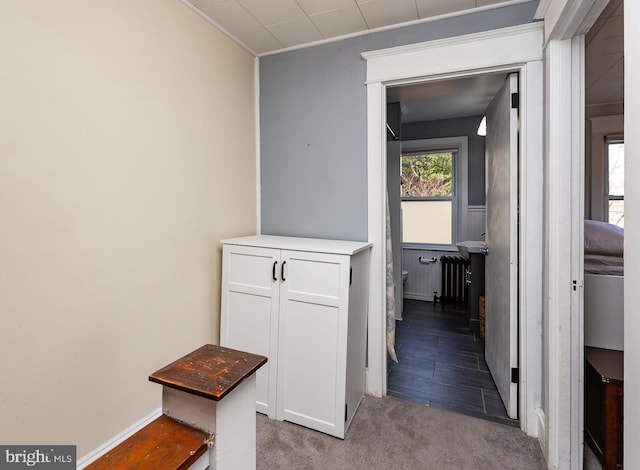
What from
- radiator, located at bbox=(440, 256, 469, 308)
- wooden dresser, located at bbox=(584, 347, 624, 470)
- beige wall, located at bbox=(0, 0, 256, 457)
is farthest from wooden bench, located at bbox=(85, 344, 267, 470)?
radiator, located at bbox=(440, 256, 469, 308)

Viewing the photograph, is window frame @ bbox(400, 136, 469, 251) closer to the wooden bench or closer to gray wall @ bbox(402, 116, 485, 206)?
gray wall @ bbox(402, 116, 485, 206)

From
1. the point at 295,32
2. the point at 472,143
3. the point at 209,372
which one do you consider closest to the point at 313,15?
the point at 295,32

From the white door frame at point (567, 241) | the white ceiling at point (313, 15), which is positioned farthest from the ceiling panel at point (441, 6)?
the white door frame at point (567, 241)

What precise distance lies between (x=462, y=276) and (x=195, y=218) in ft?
11.6

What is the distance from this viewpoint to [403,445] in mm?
1752

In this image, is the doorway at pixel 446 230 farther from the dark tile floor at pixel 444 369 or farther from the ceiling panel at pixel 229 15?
the ceiling panel at pixel 229 15

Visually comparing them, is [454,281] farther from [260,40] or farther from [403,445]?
[260,40]

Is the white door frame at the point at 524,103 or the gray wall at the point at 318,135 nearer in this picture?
the white door frame at the point at 524,103

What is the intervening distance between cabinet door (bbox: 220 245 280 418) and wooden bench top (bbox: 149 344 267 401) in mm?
1140

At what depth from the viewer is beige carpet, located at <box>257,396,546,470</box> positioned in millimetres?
1622

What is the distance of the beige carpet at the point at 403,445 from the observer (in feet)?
5.32

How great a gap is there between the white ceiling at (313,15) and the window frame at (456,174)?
2.49 m

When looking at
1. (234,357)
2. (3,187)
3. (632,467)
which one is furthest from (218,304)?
(632,467)

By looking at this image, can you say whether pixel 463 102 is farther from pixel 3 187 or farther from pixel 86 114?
pixel 3 187
